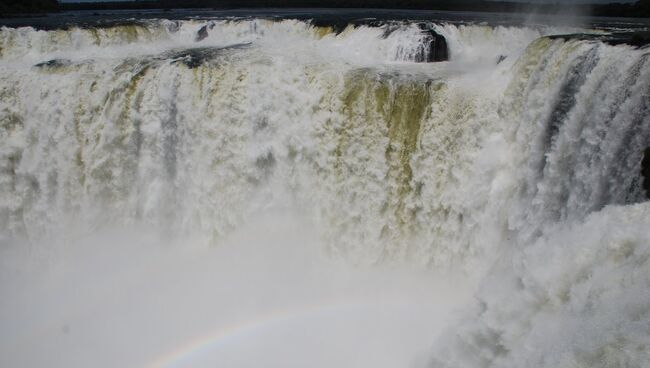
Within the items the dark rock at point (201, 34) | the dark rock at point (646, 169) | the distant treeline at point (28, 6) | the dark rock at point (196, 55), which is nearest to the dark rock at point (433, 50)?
the dark rock at point (196, 55)

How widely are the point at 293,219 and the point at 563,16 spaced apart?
985 centimetres

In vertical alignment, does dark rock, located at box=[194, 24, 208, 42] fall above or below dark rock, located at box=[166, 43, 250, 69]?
above

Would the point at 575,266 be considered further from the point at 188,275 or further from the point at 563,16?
the point at 563,16

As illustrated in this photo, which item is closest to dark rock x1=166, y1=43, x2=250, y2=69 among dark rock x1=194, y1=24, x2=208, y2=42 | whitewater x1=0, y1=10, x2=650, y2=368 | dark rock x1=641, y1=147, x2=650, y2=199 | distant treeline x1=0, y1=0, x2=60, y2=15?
whitewater x1=0, y1=10, x2=650, y2=368

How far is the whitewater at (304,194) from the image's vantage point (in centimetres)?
573

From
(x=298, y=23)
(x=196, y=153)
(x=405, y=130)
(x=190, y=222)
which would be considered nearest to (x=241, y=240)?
(x=190, y=222)

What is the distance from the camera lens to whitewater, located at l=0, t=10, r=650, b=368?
573 cm

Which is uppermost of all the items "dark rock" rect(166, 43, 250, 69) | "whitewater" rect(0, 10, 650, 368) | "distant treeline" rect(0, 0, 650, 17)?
"distant treeline" rect(0, 0, 650, 17)

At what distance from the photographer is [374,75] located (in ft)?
27.2

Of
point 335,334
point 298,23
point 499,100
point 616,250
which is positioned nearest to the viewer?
point 616,250

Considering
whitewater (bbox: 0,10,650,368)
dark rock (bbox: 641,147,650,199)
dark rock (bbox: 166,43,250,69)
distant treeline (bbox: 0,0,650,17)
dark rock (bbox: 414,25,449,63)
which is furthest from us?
distant treeline (bbox: 0,0,650,17)

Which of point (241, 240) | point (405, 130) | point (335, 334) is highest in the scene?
point (405, 130)

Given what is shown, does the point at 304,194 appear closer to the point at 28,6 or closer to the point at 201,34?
the point at 201,34

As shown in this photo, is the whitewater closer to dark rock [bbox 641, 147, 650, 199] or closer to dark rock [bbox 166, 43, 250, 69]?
dark rock [bbox 641, 147, 650, 199]
